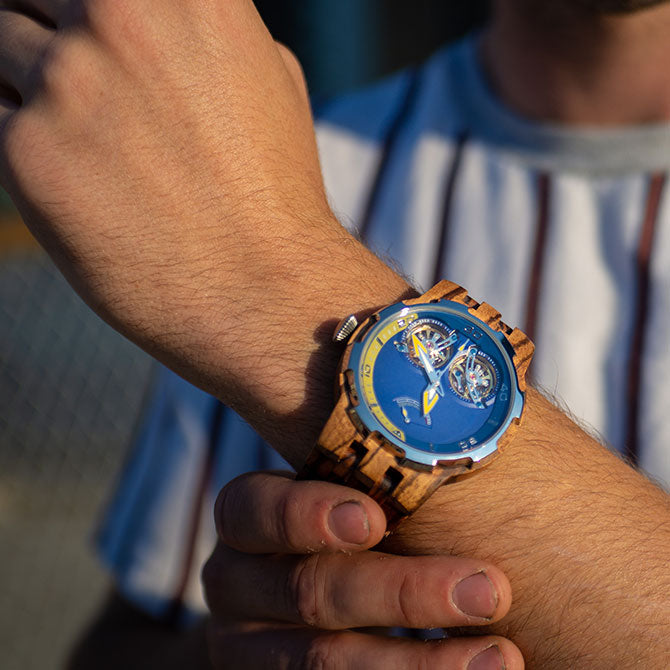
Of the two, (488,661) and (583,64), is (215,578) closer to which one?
(488,661)

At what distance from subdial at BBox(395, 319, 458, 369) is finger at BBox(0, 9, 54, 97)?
0.53 meters

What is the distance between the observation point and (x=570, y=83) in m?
1.39

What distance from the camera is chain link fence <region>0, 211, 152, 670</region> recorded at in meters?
2.63

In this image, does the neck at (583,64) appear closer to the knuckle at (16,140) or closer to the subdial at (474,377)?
the subdial at (474,377)

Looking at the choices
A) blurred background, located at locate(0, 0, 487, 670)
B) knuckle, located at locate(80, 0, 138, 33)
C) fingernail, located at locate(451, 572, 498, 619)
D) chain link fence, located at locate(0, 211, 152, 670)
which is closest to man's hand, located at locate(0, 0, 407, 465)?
knuckle, located at locate(80, 0, 138, 33)

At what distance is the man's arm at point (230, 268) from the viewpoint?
2.40 ft

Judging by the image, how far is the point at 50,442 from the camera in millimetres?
3209

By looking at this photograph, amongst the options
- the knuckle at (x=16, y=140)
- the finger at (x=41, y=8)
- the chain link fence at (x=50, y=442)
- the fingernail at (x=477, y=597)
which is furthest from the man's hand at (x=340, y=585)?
the chain link fence at (x=50, y=442)

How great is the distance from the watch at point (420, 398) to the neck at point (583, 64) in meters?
0.76

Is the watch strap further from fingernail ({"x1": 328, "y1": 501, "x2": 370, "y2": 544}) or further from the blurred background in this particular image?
the blurred background

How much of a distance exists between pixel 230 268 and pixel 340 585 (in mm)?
375

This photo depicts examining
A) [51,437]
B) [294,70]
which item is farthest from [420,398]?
[51,437]

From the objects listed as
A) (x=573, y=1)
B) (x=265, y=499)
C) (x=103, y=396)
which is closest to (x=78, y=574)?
(x=103, y=396)

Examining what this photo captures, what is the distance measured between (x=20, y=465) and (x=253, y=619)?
268 cm
